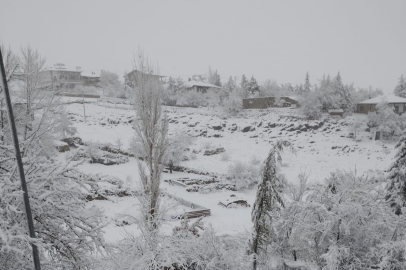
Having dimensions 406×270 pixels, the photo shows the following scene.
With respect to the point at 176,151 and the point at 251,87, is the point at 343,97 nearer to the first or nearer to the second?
Result: the point at 251,87

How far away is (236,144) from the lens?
38656 millimetres

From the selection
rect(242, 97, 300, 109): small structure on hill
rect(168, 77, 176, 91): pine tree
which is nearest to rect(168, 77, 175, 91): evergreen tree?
rect(168, 77, 176, 91): pine tree

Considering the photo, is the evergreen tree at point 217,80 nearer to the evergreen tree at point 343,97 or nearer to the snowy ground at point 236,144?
the snowy ground at point 236,144

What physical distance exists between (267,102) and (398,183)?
149ft

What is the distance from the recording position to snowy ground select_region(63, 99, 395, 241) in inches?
888

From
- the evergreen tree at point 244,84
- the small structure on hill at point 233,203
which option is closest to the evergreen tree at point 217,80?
the evergreen tree at point 244,84

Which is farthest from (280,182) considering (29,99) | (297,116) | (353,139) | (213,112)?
(213,112)

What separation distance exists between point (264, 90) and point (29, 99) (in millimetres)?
66316

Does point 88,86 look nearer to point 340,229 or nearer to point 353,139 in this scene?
point 353,139

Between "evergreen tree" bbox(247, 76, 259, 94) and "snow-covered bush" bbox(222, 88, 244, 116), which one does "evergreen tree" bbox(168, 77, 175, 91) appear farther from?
"evergreen tree" bbox(247, 76, 259, 94)

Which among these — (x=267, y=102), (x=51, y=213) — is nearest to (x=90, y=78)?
(x=267, y=102)

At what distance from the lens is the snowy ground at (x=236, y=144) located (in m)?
22.6

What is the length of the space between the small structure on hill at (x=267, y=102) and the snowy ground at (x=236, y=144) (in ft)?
9.66

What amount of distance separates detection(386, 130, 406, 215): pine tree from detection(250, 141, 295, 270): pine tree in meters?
5.93
